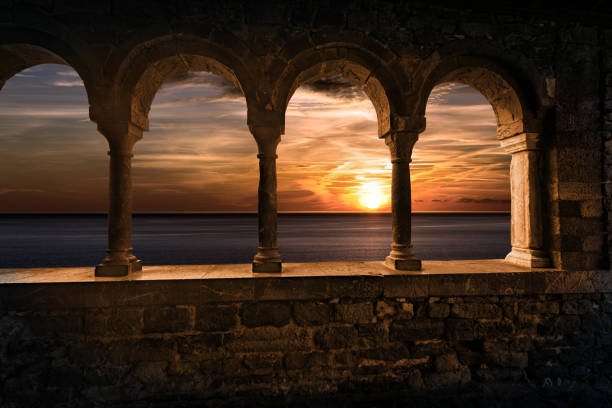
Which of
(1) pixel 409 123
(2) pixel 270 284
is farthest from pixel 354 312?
(1) pixel 409 123

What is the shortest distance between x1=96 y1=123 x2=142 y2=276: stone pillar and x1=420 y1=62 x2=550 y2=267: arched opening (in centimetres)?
333

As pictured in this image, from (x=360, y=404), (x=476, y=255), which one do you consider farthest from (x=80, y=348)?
(x=476, y=255)

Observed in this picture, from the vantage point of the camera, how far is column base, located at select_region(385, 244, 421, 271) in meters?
3.45

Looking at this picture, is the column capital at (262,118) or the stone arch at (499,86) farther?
the stone arch at (499,86)

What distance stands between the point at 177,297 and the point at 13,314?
151cm

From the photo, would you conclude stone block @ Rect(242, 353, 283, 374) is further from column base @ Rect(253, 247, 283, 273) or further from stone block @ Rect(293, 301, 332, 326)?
column base @ Rect(253, 247, 283, 273)

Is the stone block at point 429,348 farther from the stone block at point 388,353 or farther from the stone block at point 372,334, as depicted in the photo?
the stone block at point 372,334

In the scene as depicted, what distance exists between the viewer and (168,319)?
3.02 m

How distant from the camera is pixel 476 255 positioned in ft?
66.2

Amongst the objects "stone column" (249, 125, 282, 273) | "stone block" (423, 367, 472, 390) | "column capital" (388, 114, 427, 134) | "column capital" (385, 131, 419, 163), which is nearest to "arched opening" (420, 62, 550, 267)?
"column capital" (388, 114, 427, 134)

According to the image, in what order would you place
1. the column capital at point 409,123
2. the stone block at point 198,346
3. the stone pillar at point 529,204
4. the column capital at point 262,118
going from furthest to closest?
the stone pillar at point 529,204 < the column capital at point 409,123 < the column capital at point 262,118 < the stone block at point 198,346

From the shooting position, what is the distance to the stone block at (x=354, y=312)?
10.4ft

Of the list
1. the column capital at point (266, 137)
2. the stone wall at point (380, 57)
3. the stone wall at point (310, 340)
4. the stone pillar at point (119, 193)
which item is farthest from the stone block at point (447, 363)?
the stone pillar at point (119, 193)

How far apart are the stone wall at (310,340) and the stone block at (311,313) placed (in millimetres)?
10
